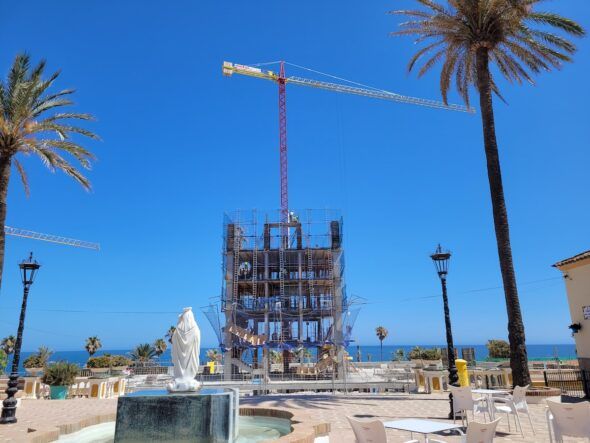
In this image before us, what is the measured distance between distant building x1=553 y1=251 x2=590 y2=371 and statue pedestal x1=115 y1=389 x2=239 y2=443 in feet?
49.3

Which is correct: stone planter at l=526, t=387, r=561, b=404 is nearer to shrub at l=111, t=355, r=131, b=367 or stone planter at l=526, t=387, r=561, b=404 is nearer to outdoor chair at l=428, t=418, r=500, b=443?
outdoor chair at l=428, t=418, r=500, b=443

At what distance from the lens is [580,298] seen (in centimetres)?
1653

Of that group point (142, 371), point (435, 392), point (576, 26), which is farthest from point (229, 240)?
point (576, 26)

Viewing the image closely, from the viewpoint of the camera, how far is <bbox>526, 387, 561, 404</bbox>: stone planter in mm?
13781

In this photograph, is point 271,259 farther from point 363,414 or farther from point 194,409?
point 194,409

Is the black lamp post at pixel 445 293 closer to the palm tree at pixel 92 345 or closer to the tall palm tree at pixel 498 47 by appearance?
the tall palm tree at pixel 498 47

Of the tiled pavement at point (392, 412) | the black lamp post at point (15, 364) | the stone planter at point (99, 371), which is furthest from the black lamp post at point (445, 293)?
the stone planter at point (99, 371)

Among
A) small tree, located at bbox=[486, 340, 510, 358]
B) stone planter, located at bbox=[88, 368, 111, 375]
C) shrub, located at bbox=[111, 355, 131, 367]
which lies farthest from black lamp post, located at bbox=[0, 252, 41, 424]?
small tree, located at bbox=[486, 340, 510, 358]

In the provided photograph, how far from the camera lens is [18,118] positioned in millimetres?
14844

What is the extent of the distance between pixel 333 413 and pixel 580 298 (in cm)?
1099

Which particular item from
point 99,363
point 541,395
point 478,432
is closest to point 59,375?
point 99,363

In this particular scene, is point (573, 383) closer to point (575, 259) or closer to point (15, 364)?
point (575, 259)

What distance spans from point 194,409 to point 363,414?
7257 mm

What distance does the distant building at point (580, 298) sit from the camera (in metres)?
16.1
